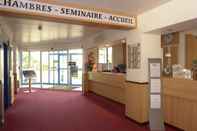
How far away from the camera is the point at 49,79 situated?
13836 millimetres

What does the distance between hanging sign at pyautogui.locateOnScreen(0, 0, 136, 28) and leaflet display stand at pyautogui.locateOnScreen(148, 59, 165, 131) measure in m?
1.18

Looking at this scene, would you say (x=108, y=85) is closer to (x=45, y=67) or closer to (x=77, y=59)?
(x=77, y=59)

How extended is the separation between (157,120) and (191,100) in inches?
36.1

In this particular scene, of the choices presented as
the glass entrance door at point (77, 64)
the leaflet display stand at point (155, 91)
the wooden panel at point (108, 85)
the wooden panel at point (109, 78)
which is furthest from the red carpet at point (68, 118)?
the glass entrance door at point (77, 64)

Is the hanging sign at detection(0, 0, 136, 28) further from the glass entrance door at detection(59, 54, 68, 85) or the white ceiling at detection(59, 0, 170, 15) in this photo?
the glass entrance door at detection(59, 54, 68, 85)

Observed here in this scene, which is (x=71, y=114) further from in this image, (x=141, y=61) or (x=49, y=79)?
(x=49, y=79)

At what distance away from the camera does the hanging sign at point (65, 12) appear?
3.59m

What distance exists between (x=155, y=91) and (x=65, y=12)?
2684 mm

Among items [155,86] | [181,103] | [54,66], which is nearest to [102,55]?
[54,66]

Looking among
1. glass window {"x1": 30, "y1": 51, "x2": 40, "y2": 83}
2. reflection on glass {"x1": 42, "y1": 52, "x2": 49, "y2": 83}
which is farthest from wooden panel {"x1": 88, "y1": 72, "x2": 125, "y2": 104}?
glass window {"x1": 30, "y1": 51, "x2": 40, "y2": 83}

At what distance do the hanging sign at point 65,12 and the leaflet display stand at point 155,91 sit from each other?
3.88 ft

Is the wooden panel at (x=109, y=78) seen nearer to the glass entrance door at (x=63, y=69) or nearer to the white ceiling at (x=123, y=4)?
the white ceiling at (x=123, y=4)

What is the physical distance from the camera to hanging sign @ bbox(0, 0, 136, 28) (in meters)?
3.59

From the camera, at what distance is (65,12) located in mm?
4043
